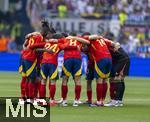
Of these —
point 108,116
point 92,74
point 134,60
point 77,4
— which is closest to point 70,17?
point 77,4

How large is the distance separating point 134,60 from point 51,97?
18.7 meters

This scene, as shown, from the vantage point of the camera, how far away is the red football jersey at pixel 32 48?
20.0m

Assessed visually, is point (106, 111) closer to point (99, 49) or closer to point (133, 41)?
point (99, 49)

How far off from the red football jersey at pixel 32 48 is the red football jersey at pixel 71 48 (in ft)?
2.06

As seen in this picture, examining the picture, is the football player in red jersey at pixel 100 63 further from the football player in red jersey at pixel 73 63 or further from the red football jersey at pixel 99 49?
the football player in red jersey at pixel 73 63

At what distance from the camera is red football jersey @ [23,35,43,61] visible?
20000 millimetres

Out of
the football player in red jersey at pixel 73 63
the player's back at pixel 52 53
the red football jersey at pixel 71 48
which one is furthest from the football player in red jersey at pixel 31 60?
the football player in red jersey at pixel 73 63

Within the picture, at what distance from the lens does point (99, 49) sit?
20.2 m

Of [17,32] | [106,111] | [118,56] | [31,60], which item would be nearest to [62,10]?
[17,32]

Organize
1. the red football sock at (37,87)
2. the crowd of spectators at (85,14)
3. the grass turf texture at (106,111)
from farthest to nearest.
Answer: the crowd of spectators at (85,14)
the red football sock at (37,87)
the grass turf texture at (106,111)

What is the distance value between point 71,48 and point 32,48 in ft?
3.36

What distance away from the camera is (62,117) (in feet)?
55.1

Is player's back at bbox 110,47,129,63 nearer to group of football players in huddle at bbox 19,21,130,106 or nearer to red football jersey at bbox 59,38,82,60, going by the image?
group of football players in huddle at bbox 19,21,130,106

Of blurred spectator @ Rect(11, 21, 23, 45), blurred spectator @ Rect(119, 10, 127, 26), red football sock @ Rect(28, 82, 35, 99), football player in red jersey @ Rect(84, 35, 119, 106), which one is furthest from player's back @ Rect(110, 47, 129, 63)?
blurred spectator @ Rect(11, 21, 23, 45)
